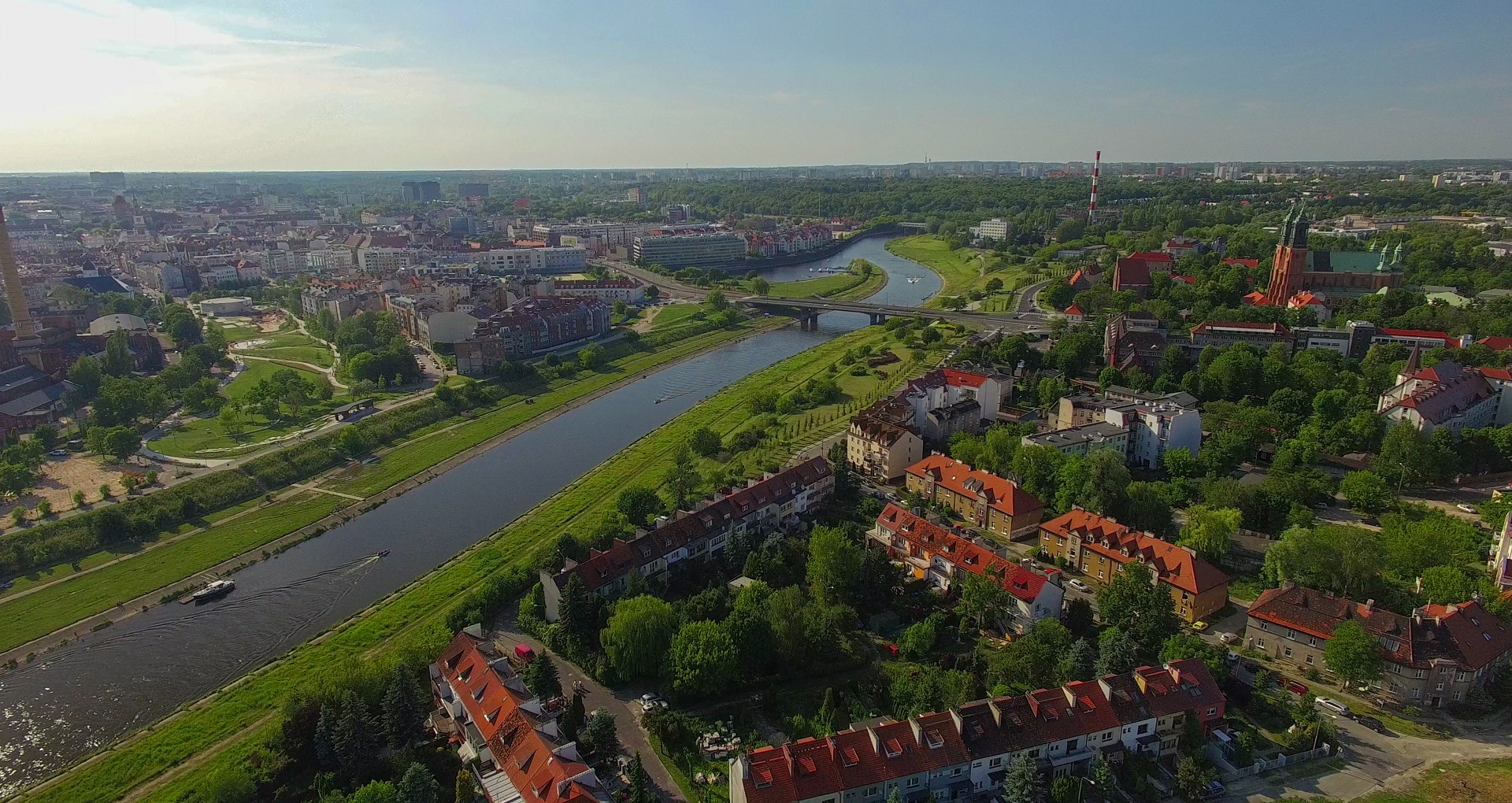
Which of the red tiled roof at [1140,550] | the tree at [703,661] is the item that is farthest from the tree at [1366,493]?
the tree at [703,661]

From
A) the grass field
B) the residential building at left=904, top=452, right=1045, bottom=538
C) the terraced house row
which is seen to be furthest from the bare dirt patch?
the grass field

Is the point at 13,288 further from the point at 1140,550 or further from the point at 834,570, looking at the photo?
the point at 1140,550

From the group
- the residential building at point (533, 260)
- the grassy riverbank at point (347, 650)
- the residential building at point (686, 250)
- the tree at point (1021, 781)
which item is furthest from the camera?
the residential building at point (686, 250)

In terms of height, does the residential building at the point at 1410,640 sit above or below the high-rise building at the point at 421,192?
below

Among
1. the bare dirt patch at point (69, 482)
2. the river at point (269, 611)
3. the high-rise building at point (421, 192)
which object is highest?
the high-rise building at point (421, 192)

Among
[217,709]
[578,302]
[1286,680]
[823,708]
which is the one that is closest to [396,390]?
[578,302]

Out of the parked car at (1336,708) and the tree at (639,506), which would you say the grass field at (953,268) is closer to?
the tree at (639,506)
